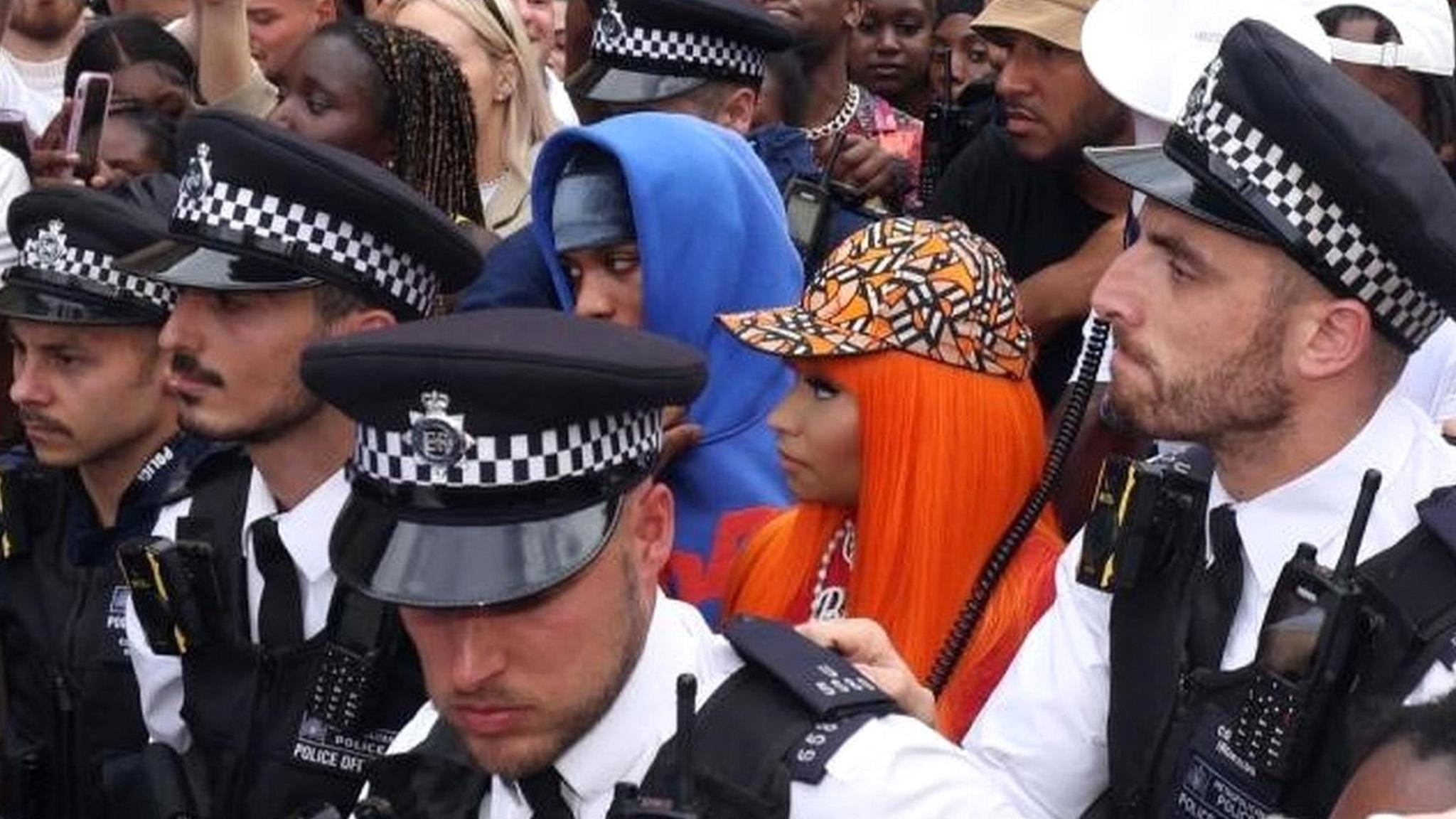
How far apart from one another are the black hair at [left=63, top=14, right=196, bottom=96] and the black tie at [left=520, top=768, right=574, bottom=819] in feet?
12.7

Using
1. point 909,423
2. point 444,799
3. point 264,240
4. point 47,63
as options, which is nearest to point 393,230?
point 264,240

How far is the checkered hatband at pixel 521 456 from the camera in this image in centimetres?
285

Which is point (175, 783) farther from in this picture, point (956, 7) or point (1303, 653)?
point (956, 7)

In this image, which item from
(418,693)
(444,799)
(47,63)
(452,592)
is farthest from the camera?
(47,63)

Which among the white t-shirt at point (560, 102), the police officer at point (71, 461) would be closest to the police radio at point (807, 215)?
the police officer at point (71, 461)

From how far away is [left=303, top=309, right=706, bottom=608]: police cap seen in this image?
2814mm

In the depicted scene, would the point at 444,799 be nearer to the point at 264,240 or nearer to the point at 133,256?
the point at 264,240

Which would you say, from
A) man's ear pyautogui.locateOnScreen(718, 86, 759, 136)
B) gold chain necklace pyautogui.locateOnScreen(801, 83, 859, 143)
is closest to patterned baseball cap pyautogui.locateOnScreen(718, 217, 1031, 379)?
man's ear pyautogui.locateOnScreen(718, 86, 759, 136)

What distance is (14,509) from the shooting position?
4.64 metres

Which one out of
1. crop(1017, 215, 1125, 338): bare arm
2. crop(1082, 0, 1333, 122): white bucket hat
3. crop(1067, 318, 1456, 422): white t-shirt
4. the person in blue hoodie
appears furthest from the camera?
the person in blue hoodie

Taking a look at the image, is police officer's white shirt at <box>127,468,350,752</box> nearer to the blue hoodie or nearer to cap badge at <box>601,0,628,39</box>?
the blue hoodie

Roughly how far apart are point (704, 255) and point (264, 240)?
865mm

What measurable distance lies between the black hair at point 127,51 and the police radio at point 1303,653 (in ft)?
13.1

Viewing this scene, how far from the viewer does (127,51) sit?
6516mm
